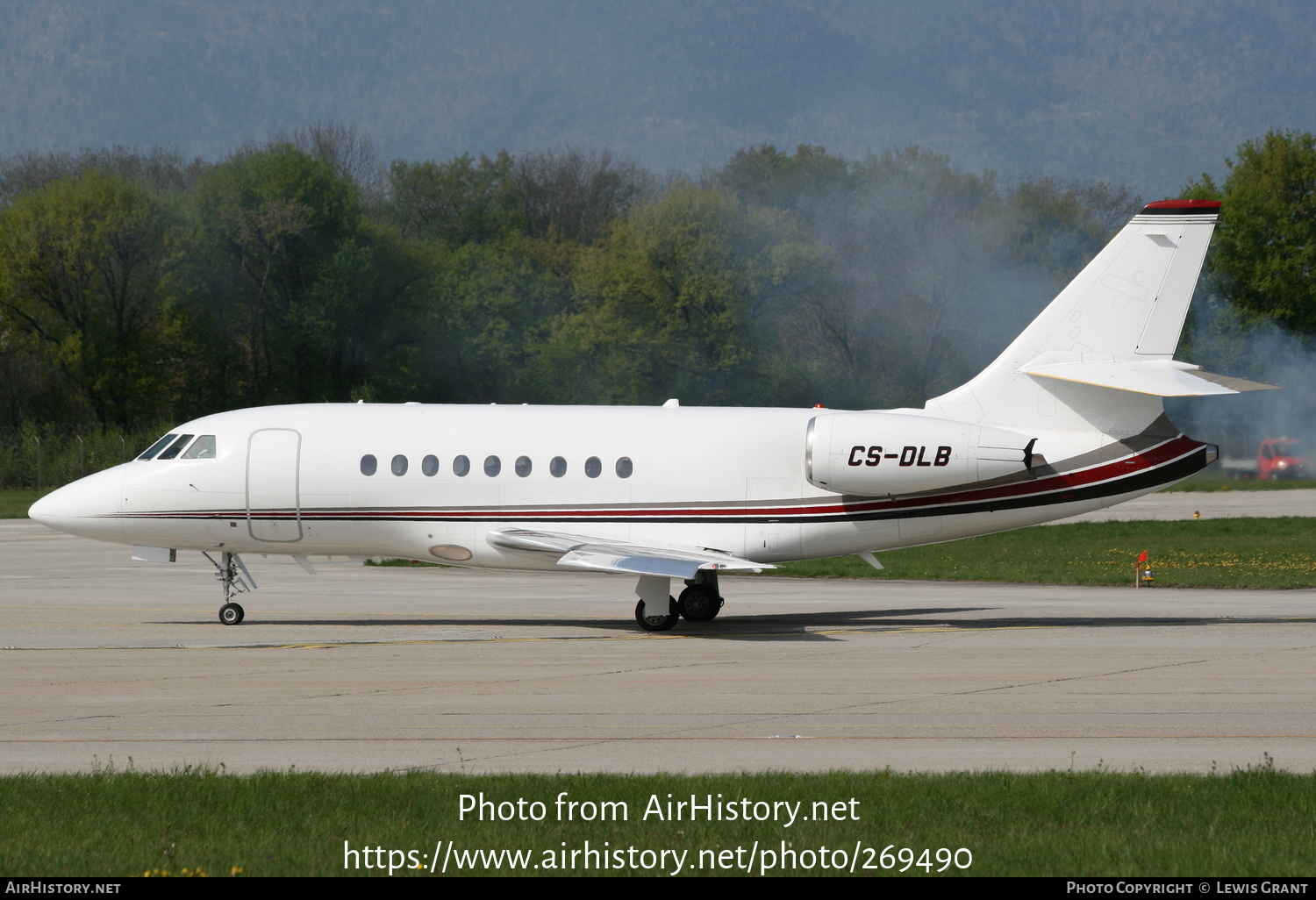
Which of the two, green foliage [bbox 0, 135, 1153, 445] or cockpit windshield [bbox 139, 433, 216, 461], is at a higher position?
green foliage [bbox 0, 135, 1153, 445]

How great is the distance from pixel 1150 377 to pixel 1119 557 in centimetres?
1568

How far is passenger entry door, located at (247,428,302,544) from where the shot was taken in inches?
894

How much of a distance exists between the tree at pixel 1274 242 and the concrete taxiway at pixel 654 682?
22228mm

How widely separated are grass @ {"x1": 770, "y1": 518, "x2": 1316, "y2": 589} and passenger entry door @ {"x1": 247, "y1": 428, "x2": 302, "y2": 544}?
11882 mm

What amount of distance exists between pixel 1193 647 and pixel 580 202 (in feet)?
291

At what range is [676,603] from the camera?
75.2 feet

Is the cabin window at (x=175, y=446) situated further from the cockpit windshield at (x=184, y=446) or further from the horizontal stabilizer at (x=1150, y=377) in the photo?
the horizontal stabilizer at (x=1150, y=377)

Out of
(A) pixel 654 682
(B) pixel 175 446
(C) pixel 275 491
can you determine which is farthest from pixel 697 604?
(B) pixel 175 446

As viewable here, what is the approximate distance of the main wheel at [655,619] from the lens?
22.0 meters

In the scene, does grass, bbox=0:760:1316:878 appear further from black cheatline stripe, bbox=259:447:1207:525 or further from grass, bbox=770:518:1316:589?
grass, bbox=770:518:1316:589

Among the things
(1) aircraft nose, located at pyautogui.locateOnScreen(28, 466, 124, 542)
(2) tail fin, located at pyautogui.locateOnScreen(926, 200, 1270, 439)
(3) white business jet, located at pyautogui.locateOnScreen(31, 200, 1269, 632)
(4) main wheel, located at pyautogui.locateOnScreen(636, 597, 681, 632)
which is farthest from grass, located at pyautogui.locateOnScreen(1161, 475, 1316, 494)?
(1) aircraft nose, located at pyautogui.locateOnScreen(28, 466, 124, 542)

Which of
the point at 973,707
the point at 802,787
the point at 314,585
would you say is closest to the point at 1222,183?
the point at 314,585

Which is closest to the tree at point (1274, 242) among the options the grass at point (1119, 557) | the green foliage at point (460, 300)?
the grass at point (1119, 557)

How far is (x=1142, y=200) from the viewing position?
9006 cm
